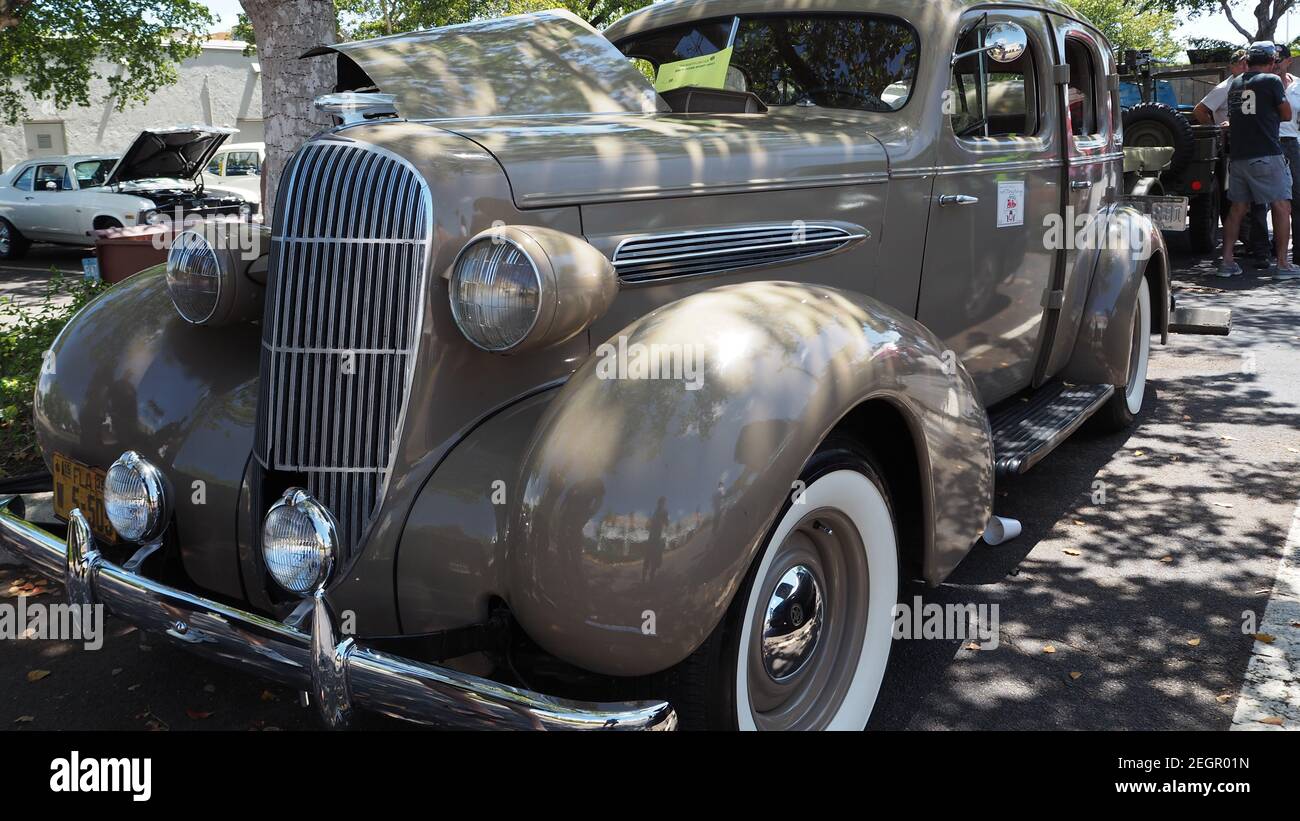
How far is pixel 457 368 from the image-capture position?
235 centimetres

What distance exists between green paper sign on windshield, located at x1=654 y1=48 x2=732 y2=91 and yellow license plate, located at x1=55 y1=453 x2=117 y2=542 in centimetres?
206

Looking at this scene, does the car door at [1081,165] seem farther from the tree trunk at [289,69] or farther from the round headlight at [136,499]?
the tree trunk at [289,69]

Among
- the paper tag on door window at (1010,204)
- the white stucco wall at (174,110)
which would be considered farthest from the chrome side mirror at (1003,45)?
the white stucco wall at (174,110)

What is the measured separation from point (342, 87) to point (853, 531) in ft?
6.41

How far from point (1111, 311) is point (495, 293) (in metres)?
3.24

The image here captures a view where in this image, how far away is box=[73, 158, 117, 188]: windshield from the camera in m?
14.4

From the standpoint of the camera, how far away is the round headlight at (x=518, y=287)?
A: 2.21 metres
